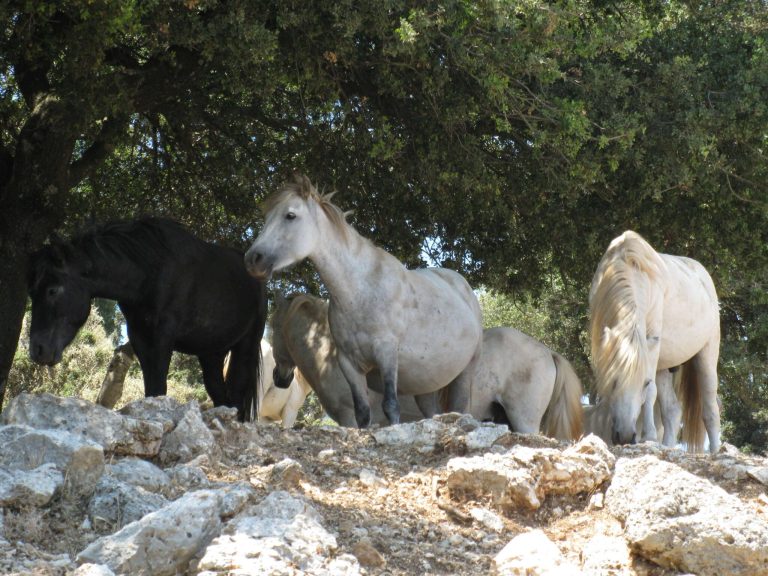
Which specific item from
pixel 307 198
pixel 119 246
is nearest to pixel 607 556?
pixel 307 198

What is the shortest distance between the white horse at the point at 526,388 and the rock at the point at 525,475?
495 cm

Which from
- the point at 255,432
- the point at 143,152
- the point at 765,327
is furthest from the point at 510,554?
the point at 765,327

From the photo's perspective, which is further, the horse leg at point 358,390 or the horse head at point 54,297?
the horse leg at point 358,390

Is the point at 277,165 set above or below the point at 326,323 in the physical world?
above

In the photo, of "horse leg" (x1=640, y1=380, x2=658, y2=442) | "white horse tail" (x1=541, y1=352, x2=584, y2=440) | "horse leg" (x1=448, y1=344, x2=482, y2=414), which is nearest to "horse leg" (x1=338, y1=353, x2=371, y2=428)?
"horse leg" (x1=448, y1=344, x2=482, y2=414)

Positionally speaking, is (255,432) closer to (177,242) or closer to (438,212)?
(177,242)

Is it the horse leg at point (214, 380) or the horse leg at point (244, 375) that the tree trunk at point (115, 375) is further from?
the horse leg at point (244, 375)

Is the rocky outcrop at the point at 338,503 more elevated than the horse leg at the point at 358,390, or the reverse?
the horse leg at the point at 358,390

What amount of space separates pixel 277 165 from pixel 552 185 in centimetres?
333

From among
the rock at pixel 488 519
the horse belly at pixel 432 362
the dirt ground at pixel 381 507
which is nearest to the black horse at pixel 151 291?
the horse belly at pixel 432 362

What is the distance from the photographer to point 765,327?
47.8 ft

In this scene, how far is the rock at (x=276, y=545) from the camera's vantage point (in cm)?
443

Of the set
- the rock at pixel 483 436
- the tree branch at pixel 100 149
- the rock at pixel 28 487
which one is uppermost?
the tree branch at pixel 100 149

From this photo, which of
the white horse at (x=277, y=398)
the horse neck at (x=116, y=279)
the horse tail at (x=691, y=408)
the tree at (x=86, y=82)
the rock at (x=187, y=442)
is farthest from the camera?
the white horse at (x=277, y=398)
